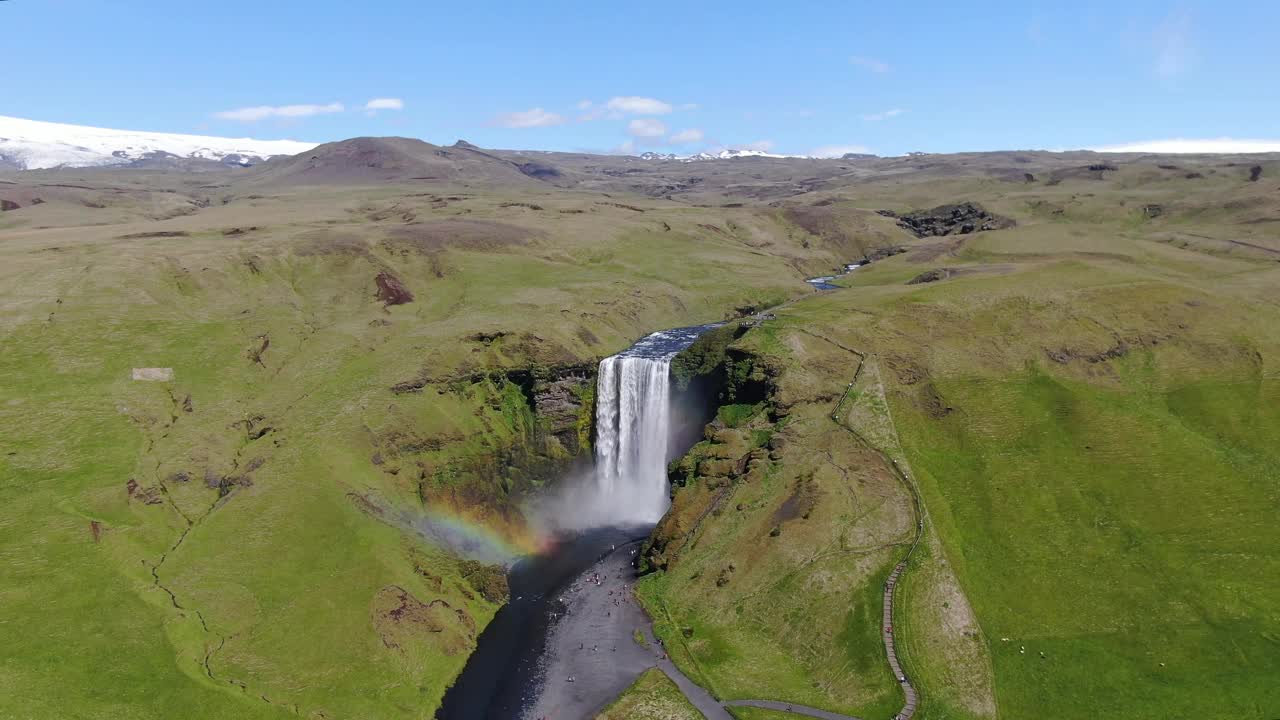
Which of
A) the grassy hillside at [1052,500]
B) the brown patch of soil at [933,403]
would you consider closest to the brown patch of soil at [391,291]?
the grassy hillside at [1052,500]

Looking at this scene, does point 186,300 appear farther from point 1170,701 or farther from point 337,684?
point 1170,701

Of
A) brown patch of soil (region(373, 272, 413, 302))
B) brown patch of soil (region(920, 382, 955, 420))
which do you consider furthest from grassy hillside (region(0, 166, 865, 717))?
brown patch of soil (region(920, 382, 955, 420))

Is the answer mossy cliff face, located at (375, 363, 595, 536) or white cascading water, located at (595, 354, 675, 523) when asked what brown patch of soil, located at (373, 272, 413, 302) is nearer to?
mossy cliff face, located at (375, 363, 595, 536)

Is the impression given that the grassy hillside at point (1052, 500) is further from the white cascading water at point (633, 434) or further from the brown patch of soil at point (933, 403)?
the white cascading water at point (633, 434)

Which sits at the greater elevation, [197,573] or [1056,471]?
[1056,471]

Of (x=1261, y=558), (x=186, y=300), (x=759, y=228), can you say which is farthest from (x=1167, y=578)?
(x=759, y=228)

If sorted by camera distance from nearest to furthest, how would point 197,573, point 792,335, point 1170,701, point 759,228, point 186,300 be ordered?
point 1170,701, point 197,573, point 792,335, point 186,300, point 759,228

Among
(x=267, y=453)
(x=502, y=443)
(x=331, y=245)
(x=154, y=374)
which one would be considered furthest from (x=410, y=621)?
(x=331, y=245)
